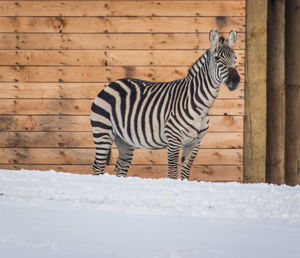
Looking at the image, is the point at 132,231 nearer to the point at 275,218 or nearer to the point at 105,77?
the point at 275,218

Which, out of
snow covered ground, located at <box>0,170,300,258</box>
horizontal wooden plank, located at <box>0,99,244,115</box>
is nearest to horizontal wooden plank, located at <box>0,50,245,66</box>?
horizontal wooden plank, located at <box>0,99,244,115</box>

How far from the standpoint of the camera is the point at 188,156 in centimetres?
529

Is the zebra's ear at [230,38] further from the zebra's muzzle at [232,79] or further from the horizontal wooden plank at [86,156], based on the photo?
the horizontal wooden plank at [86,156]

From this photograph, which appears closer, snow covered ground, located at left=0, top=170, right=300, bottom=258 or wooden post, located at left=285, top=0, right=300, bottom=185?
snow covered ground, located at left=0, top=170, right=300, bottom=258

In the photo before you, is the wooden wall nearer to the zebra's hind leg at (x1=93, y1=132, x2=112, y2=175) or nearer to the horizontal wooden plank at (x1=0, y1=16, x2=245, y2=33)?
the horizontal wooden plank at (x1=0, y1=16, x2=245, y2=33)

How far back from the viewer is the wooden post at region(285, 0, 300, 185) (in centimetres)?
613

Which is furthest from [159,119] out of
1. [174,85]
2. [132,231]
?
[132,231]

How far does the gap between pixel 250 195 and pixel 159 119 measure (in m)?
1.89

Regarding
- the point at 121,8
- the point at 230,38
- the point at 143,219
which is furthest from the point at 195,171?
the point at 143,219

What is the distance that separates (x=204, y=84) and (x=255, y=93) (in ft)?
3.21

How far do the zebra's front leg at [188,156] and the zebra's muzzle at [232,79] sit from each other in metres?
0.71

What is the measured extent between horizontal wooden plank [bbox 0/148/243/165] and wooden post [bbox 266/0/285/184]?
0.54 metres

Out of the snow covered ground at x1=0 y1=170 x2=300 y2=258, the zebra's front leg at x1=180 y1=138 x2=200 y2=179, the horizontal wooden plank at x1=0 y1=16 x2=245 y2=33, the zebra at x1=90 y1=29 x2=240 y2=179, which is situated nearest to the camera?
the snow covered ground at x1=0 y1=170 x2=300 y2=258

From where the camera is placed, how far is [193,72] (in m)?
5.31
